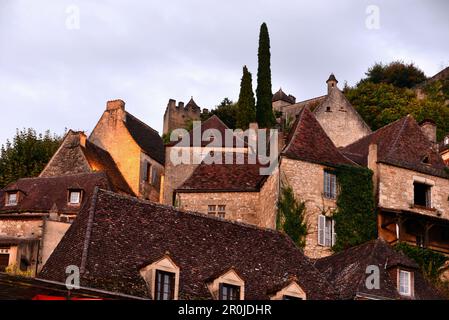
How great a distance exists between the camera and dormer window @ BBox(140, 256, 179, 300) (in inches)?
1184

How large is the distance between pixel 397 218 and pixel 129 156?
21070 millimetres

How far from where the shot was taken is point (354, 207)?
4753 centimetres

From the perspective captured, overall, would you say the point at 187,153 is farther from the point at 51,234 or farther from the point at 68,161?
the point at 51,234

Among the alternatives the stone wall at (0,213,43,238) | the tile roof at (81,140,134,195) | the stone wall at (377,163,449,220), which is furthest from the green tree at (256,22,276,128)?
the stone wall at (0,213,43,238)

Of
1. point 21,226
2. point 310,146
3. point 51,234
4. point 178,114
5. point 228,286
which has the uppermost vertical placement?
point 178,114

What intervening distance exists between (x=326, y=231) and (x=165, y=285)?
56.5ft

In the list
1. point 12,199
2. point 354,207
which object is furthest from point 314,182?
point 12,199

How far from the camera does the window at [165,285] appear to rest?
30.2m

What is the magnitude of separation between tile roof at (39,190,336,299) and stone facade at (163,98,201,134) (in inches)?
2177

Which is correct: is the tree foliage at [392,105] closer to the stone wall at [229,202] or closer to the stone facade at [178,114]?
the stone facade at [178,114]

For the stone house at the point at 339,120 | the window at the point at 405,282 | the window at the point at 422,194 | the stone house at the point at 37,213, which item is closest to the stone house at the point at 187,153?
the stone house at the point at 37,213

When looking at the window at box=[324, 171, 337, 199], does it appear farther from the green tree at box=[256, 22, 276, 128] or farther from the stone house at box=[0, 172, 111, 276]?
the green tree at box=[256, 22, 276, 128]

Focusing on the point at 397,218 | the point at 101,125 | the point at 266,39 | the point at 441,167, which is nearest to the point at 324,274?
the point at 397,218

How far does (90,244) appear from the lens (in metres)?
30.5
